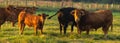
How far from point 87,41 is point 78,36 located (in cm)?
165

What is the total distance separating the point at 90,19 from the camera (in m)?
19.6

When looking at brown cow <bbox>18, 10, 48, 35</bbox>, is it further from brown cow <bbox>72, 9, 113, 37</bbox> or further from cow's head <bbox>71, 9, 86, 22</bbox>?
brown cow <bbox>72, 9, 113, 37</bbox>

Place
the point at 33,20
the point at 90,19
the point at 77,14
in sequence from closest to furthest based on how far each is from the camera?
the point at 77,14 → the point at 33,20 → the point at 90,19

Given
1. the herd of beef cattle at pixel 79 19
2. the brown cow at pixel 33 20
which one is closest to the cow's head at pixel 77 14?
the herd of beef cattle at pixel 79 19

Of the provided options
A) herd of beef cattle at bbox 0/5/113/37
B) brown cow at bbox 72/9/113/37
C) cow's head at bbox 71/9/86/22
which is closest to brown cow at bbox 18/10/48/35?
herd of beef cattle at bbox 0/5/113/37

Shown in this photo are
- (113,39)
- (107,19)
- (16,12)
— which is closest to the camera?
(113,39)

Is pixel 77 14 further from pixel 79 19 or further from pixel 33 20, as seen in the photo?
pixel 33 20

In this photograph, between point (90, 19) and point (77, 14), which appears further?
point (90, 19)

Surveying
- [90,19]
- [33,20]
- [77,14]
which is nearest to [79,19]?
[77,14]

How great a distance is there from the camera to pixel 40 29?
19.2 meters

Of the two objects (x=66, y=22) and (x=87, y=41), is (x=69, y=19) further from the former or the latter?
(x=87, y=41)

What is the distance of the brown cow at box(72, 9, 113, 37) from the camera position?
19.2 m

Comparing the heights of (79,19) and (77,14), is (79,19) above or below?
below

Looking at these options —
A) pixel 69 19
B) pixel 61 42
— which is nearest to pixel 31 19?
pixel 69 19
